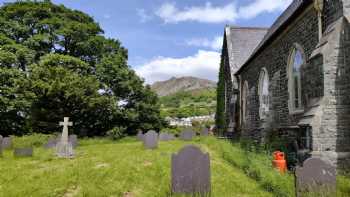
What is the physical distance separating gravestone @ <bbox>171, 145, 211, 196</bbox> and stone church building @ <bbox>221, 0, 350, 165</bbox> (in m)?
3.14

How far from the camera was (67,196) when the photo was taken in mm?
6527

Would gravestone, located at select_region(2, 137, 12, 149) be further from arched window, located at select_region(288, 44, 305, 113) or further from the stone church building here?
arched window, located at select_region(288, 44, 305, 113)

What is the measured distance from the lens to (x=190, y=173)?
21.1 ft

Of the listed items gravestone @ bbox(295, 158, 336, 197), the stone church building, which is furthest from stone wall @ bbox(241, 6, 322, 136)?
gravestone @ bbox(295, 158, 336, 197)

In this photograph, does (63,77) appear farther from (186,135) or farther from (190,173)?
(190,173)

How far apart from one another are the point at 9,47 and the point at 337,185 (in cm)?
2751

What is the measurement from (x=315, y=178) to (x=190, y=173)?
2.50 metres

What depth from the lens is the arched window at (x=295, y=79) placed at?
36.7 ft

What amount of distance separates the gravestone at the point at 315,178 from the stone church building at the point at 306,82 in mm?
1853

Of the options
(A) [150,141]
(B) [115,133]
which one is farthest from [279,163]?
(B) [115,133]

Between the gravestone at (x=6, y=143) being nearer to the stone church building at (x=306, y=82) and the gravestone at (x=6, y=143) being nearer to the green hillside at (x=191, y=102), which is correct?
the stone church building at (x=306, y=82)

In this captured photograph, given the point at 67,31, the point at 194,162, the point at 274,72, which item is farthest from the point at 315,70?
the point at 67,31

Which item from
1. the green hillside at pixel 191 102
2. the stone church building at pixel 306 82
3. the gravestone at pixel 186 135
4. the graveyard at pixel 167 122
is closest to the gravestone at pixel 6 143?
the graveyard at pixel 167 122

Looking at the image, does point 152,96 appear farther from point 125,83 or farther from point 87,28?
point 87,28
